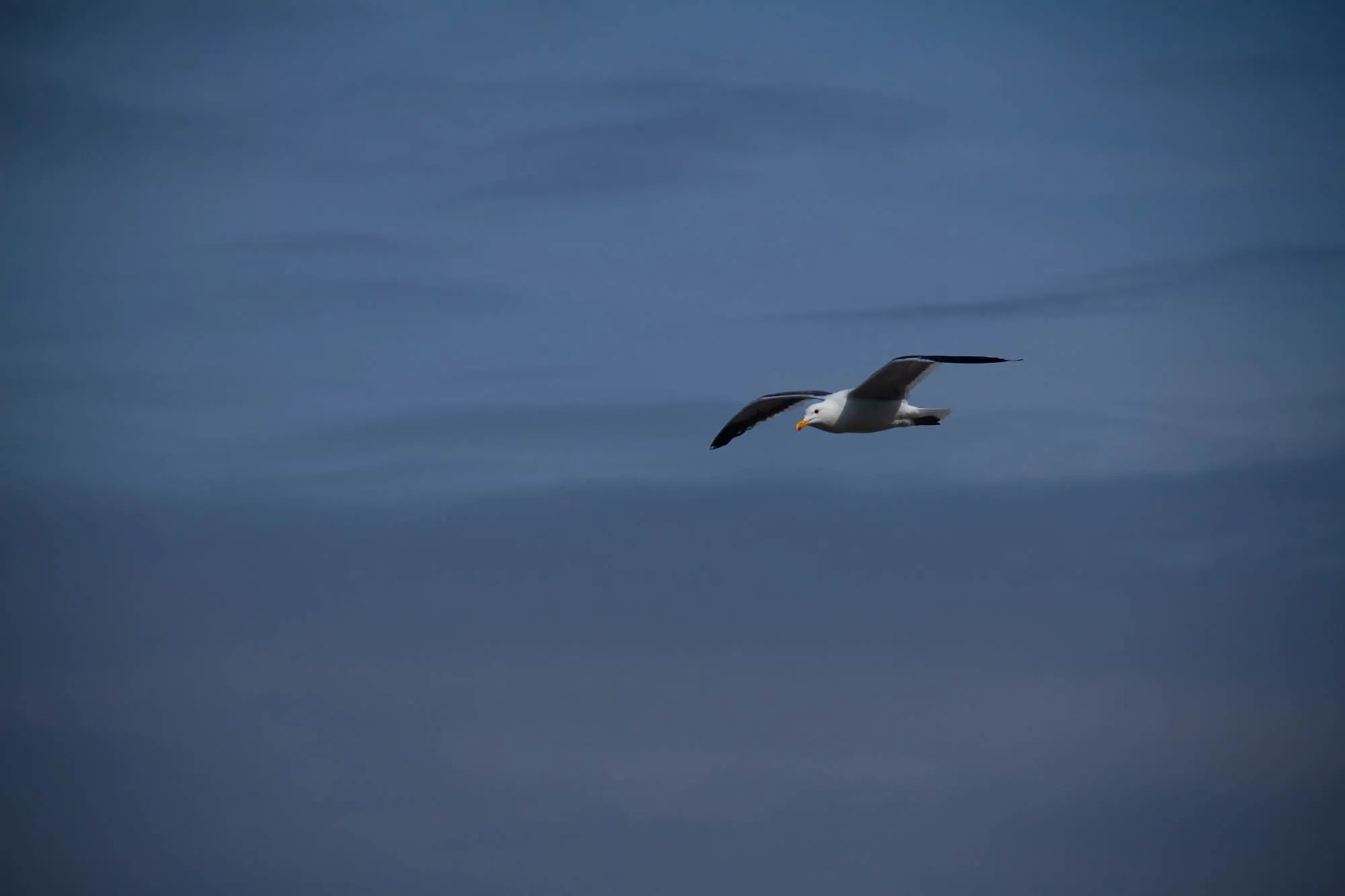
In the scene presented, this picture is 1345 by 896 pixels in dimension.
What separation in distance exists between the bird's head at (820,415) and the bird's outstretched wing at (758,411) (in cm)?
245

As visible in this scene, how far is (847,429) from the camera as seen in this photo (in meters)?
42.2

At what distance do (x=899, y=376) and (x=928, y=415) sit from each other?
1.85 m

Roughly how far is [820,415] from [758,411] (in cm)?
368

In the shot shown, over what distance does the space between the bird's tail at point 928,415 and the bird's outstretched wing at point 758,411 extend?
3.34 m

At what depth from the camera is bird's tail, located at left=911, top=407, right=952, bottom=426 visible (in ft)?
138

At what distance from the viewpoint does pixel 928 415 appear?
42.2 m

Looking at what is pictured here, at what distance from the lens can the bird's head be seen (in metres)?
42.0

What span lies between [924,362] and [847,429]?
333 centimetres

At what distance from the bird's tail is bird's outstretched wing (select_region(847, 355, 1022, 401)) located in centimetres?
59

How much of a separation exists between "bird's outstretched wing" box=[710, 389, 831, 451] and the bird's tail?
334cm

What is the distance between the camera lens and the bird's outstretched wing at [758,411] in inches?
1770

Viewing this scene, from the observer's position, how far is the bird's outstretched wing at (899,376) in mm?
38844

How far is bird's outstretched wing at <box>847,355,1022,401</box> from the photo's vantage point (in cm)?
3884

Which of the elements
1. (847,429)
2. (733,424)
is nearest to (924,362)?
(847,429)
